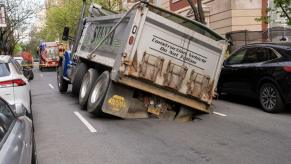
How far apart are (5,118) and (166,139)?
155 inches

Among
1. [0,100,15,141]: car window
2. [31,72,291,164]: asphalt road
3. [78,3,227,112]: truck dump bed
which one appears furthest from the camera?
[78,3,227,112]: truck dump bed

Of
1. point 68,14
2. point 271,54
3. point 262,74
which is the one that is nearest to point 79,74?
point 262,74

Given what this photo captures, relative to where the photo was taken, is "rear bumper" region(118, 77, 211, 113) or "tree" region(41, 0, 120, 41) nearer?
"rear bumper" region(118, 77, 211, 113)

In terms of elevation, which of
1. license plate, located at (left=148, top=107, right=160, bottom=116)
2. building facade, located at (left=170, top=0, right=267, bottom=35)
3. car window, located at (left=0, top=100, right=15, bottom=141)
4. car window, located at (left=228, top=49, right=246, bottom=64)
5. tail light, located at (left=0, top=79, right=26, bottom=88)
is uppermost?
building facade, located at (left=170, top=0, right=267, bottom=35)

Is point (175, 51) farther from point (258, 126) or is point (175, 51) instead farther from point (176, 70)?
point (258, 126)

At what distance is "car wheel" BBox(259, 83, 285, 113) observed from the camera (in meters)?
10.5

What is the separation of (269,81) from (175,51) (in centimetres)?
260

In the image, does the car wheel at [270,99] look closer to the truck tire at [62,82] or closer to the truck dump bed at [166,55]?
the truck dump bed at [166,55]

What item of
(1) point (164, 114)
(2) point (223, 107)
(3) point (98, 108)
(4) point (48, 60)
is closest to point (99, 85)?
(3) point (98, 108)

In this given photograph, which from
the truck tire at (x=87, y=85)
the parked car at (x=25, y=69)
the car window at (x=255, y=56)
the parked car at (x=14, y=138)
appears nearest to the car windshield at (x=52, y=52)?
the parked car at (x=25, y=69)

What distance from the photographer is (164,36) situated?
9516mm

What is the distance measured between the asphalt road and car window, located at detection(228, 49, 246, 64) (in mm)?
1502

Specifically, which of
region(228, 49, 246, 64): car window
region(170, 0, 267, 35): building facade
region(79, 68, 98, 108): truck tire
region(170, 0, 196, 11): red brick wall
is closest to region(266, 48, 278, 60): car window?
region(228, 49, 246, 64): car window

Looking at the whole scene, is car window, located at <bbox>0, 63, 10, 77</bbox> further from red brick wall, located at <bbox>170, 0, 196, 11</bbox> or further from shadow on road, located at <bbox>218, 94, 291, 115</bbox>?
red brick wall, located at <bbox>170, 0, 196, 11</bbox>
